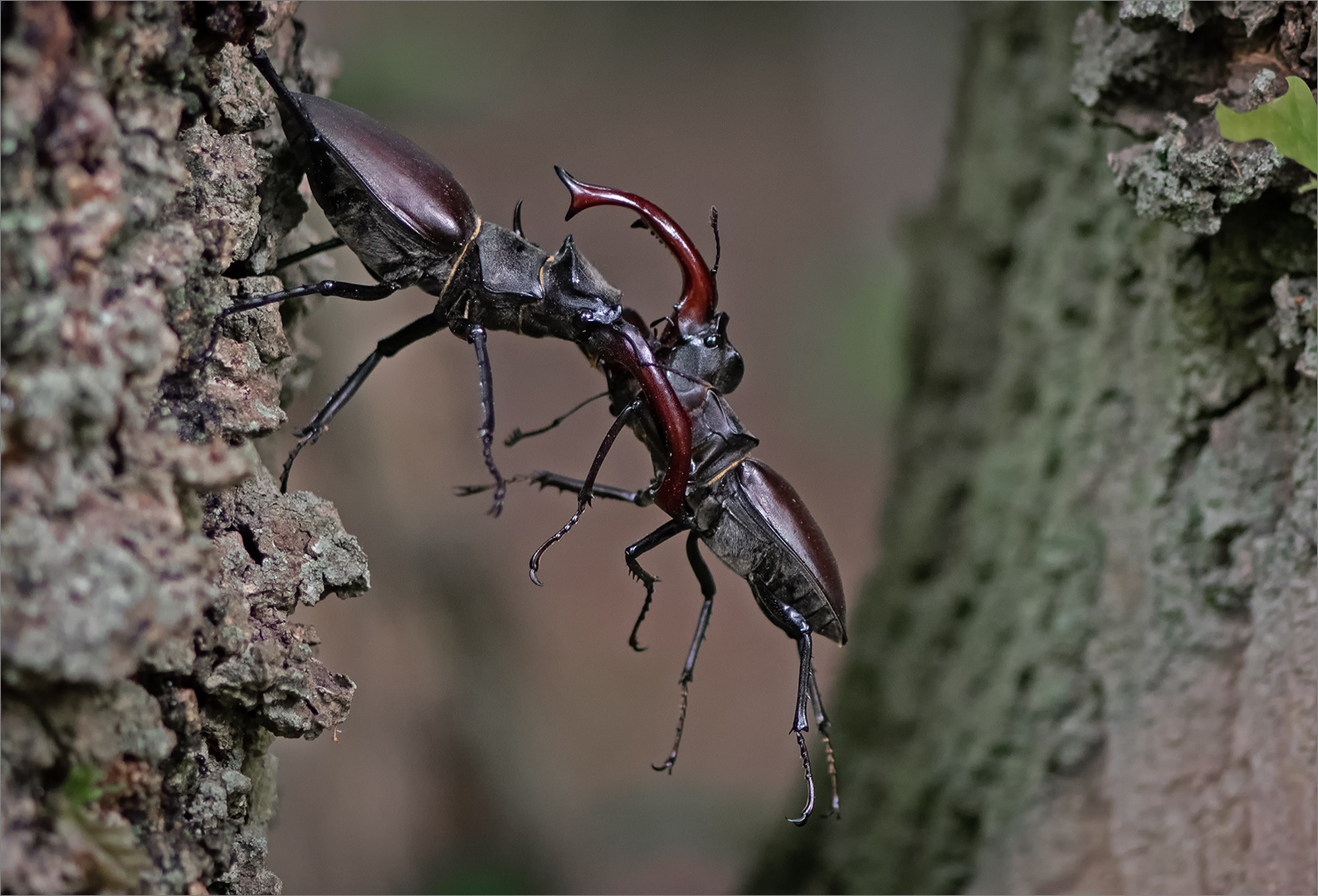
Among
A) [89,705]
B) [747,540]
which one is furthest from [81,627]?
[747,540]

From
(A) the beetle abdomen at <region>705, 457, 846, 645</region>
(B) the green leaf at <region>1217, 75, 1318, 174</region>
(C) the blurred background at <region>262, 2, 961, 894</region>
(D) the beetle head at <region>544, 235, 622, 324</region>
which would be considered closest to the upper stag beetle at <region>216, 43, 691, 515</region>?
(D) the beetle head at <region>544, 235, 622, 324</region>

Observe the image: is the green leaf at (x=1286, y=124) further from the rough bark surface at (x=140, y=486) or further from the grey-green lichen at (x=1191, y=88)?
the rough bark surface at (x=140, y=486)

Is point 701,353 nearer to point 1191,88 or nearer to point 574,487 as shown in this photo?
point 574,487

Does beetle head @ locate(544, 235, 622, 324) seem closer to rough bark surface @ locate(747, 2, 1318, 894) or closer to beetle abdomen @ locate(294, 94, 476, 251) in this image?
beetle abdomen @ locate(294, 94, 476, 251)

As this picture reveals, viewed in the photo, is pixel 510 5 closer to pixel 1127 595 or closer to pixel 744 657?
pixel 744 657

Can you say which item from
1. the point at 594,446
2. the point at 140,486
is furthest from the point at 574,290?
the point at 594,446

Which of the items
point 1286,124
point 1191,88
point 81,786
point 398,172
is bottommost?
point 81,786
